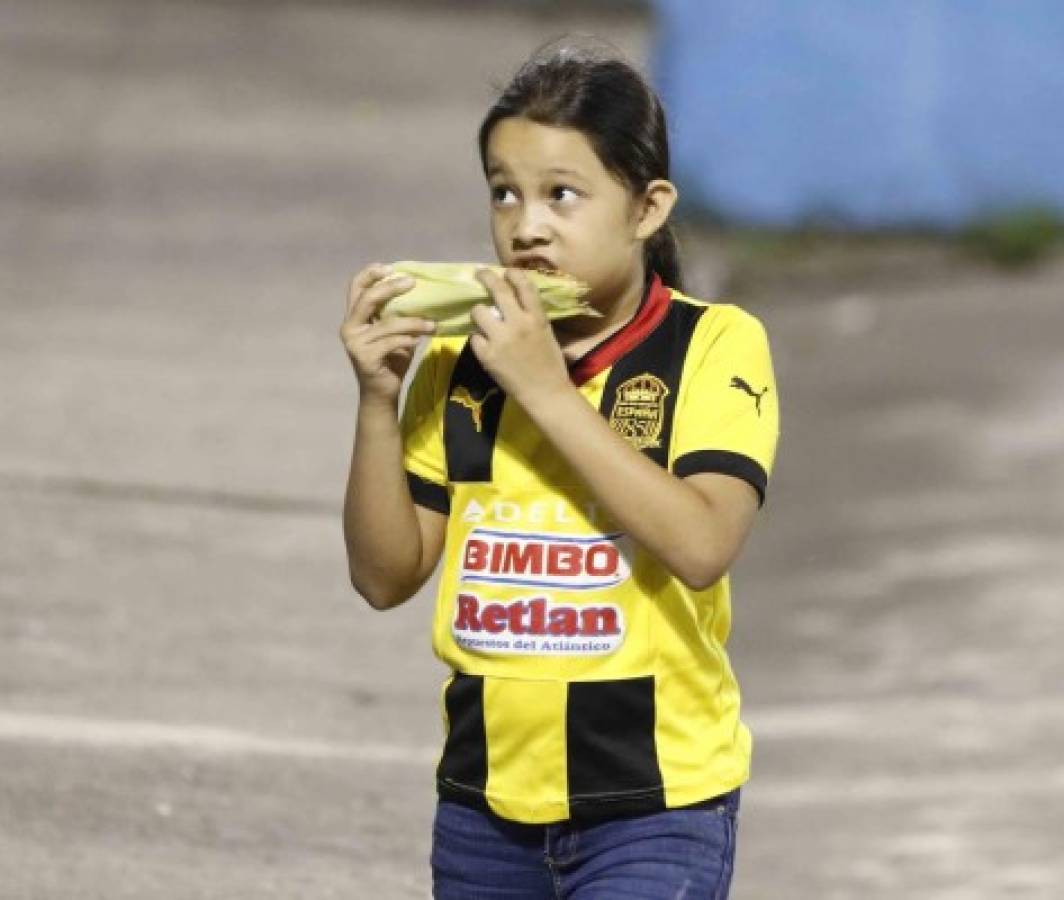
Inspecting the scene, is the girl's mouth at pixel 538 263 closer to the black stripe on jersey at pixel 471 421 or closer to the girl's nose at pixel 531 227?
the girl's nose at pixel 531 227

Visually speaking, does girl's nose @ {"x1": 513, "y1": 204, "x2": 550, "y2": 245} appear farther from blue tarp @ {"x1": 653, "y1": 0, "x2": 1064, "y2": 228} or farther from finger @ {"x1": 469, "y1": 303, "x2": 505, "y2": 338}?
blue tarp @ {"x1": 653, "y1": 0, "x2": 1064, "y2": 228}

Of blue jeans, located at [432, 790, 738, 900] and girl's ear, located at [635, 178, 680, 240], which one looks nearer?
blue jeans, located at [432, 790, 738, 900]

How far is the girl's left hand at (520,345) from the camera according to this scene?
3.45 metres

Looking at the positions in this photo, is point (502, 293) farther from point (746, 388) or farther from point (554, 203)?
point (746, 388)

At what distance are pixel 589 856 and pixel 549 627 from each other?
0.92ft

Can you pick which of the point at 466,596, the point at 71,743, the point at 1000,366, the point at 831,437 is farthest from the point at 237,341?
the point at 466,596

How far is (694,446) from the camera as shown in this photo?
3.60 meters

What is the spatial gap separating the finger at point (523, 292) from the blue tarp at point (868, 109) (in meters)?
9.05

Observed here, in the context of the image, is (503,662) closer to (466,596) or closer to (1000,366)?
(466,596)

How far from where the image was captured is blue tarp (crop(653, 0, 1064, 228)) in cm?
1255

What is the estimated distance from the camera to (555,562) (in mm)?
3562

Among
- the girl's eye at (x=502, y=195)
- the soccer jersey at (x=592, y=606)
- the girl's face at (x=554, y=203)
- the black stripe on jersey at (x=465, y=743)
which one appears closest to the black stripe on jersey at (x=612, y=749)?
the soccer jersey at (x=592, y=606)

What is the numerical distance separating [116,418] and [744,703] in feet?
9.02

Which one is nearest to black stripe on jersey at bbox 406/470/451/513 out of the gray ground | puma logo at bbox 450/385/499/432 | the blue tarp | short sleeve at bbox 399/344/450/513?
short sleeve at bbox 399/344/450/513
